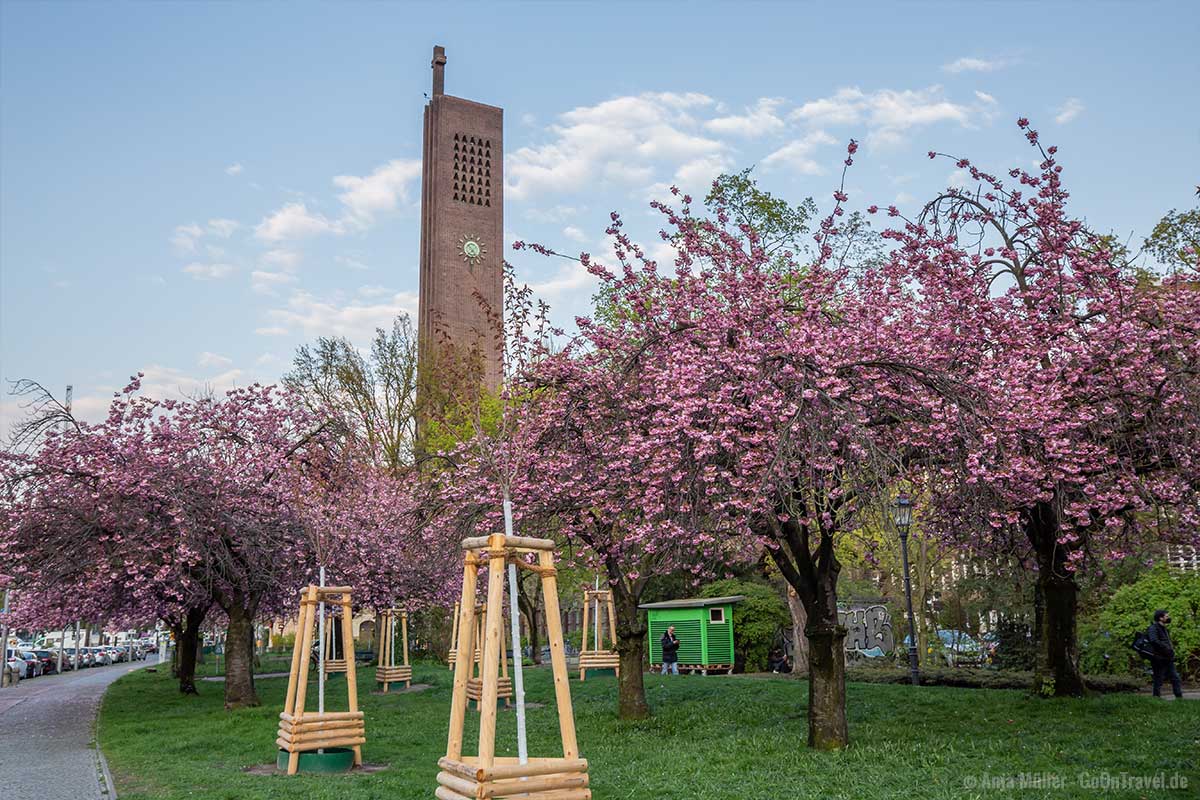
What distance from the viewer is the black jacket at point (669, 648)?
26547 mm

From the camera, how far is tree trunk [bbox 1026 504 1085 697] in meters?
14.6

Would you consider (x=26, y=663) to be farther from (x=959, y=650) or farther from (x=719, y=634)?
(x=959, y=650)

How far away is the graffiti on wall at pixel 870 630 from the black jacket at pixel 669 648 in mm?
5763

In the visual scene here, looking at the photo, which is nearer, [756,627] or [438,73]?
[756,627]

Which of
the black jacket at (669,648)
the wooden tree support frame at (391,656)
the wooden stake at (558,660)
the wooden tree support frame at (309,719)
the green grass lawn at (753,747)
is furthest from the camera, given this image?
the black jacket at (669,648)

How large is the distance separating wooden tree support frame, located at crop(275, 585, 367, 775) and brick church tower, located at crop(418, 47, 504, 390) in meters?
45.2

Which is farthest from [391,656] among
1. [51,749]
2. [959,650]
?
[959,650]

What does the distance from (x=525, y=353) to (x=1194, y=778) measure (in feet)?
36.4

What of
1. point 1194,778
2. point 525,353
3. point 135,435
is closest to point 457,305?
point 135,435

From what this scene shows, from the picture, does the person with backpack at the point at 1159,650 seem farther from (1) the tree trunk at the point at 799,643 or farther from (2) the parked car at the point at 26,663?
(2) the parked car at the point at 26,663

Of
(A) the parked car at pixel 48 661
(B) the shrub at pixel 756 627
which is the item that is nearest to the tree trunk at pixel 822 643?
(B) the shrub at pixel 756 627

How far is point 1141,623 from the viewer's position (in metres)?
18.4

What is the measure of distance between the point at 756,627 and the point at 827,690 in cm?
1587

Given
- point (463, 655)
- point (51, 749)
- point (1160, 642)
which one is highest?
point (463, 655)
